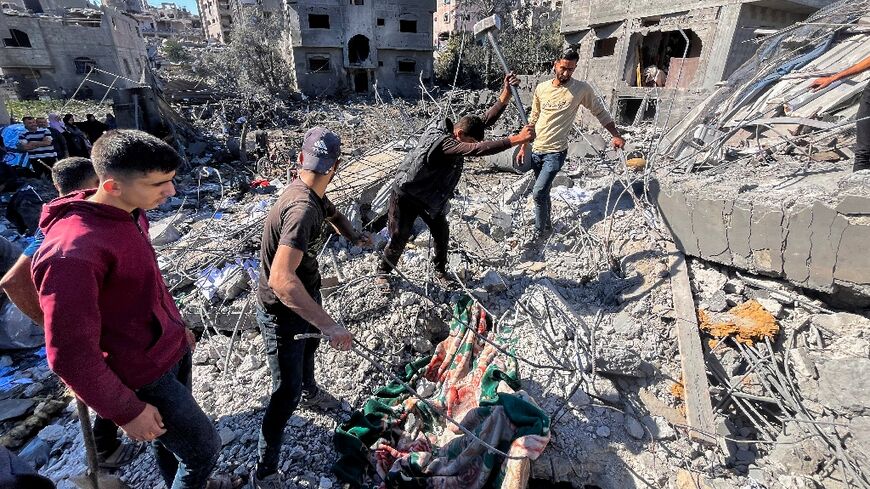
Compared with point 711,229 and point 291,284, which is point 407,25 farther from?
point 291,284

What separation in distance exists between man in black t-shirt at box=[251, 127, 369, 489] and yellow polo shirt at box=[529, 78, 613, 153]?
258 centimetres

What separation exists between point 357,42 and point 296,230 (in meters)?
25.0

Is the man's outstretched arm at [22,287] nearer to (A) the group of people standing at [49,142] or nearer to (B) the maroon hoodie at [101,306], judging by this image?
(B) the maroon hoodie at [101,306]

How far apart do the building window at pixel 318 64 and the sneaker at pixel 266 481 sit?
2355 cm

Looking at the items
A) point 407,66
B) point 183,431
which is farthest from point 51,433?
point 407,66

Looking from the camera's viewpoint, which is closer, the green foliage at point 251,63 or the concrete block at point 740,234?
the concrete block at point 740,234

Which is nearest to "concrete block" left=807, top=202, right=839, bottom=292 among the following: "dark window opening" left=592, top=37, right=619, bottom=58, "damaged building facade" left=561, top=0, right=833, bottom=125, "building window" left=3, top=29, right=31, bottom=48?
"damaged building facade" left=561, top=0, right=833, bottom=125

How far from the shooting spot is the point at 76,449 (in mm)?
2504

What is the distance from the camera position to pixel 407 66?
78.9 feet

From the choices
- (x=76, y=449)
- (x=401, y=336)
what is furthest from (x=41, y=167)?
(x=401, y=336)

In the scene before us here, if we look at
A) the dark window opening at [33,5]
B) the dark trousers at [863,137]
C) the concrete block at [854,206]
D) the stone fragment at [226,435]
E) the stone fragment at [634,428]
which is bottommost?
the stone fragment at [634,428]

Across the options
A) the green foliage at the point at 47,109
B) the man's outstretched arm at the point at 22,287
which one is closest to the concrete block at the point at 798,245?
the man's outstretched arm at the point at 22,287

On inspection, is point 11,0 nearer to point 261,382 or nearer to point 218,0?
point 218,0

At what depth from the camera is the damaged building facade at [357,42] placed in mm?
21766
